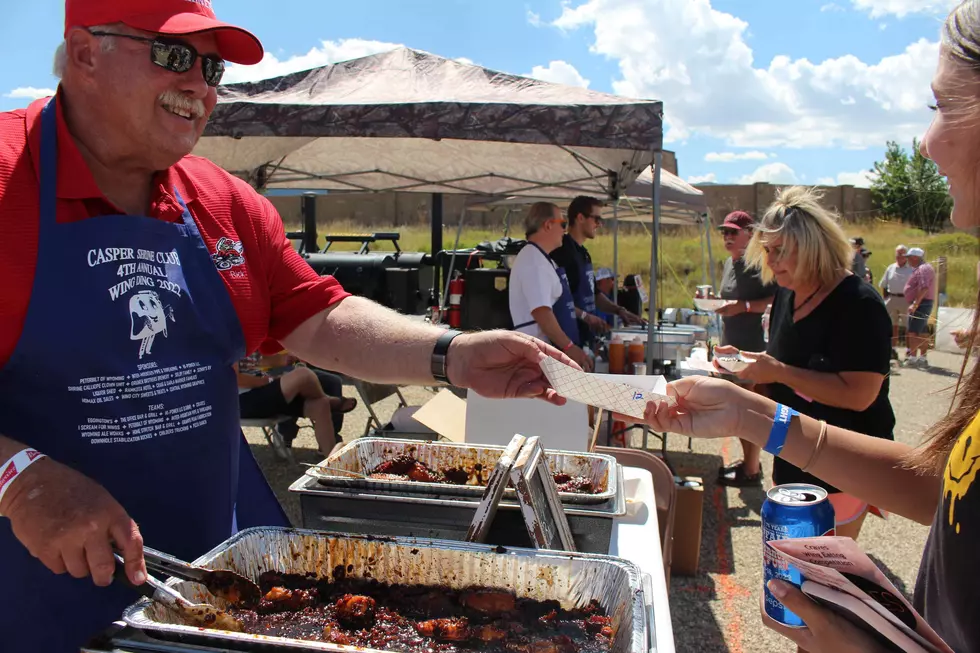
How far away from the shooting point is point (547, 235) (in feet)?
16.9

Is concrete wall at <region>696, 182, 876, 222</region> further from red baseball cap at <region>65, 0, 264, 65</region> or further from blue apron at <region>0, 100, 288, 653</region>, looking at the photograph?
blue apron at <region>0, 100, 288, 653</region>

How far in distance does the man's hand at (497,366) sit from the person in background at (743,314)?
4.36 metres

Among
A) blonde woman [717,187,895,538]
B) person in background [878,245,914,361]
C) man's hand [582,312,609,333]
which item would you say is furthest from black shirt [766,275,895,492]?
person in background [878,245,914,361]

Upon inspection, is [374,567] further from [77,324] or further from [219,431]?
[77,324]

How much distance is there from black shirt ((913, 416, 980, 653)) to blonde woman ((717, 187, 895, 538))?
1764 mm

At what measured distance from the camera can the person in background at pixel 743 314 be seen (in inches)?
225

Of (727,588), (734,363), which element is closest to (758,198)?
(727,588)

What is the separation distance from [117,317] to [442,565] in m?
0.83

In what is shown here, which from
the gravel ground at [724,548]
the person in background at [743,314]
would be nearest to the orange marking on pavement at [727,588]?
the gravel ground at [724,548]

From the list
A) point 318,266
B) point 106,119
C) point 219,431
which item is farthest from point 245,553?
point 318,266

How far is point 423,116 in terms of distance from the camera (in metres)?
4.44

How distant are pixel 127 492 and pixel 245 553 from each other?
28 centimetres

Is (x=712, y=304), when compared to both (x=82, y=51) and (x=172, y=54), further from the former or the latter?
(x=82, y=51)

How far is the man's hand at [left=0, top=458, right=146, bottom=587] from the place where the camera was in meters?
1.08
